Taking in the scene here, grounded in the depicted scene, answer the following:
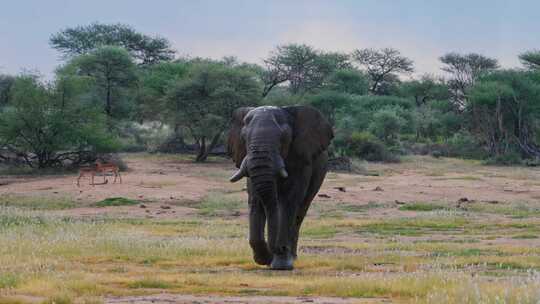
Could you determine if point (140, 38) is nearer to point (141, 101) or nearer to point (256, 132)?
point (141, 101)

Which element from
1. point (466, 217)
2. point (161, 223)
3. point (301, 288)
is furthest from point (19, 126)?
point (301, 288)

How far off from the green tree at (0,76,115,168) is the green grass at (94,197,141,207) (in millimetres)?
12693

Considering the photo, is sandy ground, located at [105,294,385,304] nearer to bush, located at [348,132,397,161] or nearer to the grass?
the grass

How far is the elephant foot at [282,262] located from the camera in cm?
1135

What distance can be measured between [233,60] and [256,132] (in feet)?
212

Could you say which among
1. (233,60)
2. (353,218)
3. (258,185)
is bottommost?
(353,218)

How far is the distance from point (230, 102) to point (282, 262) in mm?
35713

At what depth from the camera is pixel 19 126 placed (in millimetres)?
36469

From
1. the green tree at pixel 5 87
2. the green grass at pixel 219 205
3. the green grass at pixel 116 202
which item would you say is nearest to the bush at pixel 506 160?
the green tree at pixel 5 87

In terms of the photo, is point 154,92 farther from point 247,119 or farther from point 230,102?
point 247,119

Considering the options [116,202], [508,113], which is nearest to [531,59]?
[508,113]

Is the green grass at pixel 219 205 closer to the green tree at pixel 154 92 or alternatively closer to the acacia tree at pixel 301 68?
the green tree at pixel 154 92

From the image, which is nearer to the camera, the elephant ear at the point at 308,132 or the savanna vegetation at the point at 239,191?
the savanna vegetation at the point at 239,191

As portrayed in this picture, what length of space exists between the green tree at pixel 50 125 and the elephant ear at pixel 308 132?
86.0 feet
